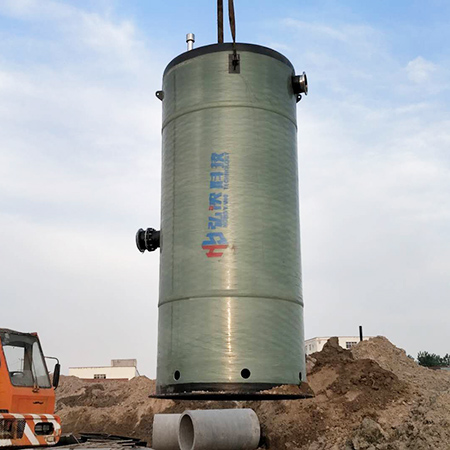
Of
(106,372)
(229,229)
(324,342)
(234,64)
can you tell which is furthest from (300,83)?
(324,342)

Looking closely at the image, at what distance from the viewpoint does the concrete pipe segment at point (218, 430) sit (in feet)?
44.3

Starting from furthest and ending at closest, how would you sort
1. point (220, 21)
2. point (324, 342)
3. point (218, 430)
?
point (324, 342)
point (218, 430)
point (220, 21)

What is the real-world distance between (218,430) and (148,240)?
221 inches

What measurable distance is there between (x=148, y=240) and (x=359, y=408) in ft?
32.6

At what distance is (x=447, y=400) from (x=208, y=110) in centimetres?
1092

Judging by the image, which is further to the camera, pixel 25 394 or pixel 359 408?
pixel 359 408

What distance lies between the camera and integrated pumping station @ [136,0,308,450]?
9.65m

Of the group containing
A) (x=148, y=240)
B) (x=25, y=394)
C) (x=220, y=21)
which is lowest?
(x=25, y=394)

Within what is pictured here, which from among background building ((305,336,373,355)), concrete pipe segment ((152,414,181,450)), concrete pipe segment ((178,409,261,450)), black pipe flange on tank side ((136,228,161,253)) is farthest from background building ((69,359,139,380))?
black pipe flange on tank side ((136,228,161,253))

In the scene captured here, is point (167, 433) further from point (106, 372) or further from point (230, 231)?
point (106, 372)

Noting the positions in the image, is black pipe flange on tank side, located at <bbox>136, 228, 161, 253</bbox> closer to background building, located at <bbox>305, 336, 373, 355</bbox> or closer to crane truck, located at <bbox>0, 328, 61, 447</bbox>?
crane truck, located at <bbox>0, 328, 61, 447</bbox>

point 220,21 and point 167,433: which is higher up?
point 220,21

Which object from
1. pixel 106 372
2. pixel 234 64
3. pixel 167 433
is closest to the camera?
pixel 234 64

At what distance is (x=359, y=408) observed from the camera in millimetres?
17422
